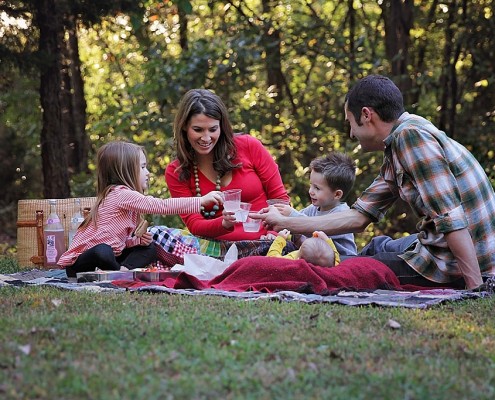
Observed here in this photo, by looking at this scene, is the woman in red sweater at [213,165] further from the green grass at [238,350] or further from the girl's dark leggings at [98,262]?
the green grass at [238,350]

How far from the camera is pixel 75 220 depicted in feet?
25.0

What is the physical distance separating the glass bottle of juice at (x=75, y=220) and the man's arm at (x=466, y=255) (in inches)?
140

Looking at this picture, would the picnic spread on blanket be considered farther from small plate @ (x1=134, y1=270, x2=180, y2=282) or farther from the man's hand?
the man's hand

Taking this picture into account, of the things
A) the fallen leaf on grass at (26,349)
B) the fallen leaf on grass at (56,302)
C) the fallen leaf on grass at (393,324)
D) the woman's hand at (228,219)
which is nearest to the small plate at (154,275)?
the woman's hand at (228,219)

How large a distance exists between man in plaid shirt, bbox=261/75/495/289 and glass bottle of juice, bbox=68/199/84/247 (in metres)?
2.44

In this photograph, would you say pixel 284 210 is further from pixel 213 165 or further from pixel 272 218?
pixel 213 165

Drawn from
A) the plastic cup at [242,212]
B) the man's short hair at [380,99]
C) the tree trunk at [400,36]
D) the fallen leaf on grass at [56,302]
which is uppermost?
the tree trunk at [400,36]

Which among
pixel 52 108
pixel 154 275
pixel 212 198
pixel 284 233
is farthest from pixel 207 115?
pixel 52 108

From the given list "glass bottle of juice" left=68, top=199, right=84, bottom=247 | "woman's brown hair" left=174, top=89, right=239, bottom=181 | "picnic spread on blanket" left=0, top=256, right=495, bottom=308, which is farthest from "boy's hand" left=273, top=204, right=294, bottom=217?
"glass bottle of juice" left=68, top=199, right=84, bottom=247

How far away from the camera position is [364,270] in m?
5.54

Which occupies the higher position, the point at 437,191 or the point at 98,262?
the point at 437,191

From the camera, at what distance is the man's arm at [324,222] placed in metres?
5.83

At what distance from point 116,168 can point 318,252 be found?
1826mm

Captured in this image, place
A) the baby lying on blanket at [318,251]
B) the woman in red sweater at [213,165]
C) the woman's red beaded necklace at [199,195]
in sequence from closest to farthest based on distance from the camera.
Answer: the baby lying on blanket at [318,251]
the woman in red sweater at [213,165]
the woman's red beaded necklace at [199,195]
